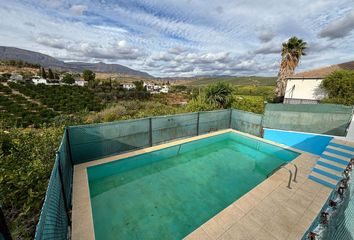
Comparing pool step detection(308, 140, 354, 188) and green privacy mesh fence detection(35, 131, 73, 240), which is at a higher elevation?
green privacy mesh fence detection(35, 131, 73, 240)

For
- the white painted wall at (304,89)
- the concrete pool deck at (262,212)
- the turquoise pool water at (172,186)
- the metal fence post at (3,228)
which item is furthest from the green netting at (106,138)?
the white painted wall at (304,89)

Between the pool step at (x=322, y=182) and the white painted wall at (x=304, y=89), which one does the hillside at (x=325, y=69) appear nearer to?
the white painted wall at (x=304, y=89)

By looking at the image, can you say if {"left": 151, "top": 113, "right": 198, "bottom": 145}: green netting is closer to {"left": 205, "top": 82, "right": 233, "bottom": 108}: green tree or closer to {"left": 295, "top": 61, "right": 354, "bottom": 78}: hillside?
{"left": 205, "top": 82, "right": 233, "bottom": 108}: green tree

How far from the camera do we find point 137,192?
516 cm

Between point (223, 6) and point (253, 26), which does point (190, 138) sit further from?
point (253, 26)

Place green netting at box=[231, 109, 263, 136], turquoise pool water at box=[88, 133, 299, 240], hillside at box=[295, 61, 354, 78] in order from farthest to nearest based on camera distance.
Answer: hillside at box=[295, 61, 354, 78]
green netting at box=[231, 109, 263, 136]
turquoise pool water at box=[88, 133, 299, 240]

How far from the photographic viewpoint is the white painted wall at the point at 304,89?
52.3 feet

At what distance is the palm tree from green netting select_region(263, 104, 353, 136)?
36.5 feet

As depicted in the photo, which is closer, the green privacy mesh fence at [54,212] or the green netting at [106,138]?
the green privacy mesh fence at [54,212]

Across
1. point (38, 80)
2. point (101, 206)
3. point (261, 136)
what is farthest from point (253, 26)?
point (38, 80)

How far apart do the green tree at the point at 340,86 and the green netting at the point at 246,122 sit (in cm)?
727

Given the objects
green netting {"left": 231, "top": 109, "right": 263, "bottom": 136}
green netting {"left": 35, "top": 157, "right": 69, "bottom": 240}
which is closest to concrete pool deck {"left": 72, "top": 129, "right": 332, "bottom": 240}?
green netting {"left": 35, "top": 157, "right": 69, "bottom": 240}

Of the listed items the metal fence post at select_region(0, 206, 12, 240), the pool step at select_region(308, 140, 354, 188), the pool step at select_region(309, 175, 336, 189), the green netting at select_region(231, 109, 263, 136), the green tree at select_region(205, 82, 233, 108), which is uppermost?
the green tree at select_region(205, 82, 233, 108)

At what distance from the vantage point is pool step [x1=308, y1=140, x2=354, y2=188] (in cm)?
534
